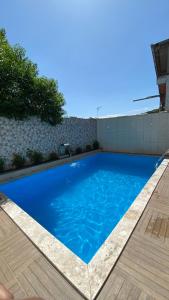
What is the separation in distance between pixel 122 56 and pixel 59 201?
828 centimetres

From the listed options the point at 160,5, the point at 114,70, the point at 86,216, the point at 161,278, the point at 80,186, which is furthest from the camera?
the point at 114,70

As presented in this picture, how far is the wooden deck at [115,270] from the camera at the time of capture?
130cm

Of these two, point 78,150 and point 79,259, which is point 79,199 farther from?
point 78,150

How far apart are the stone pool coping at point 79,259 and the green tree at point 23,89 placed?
176 inches

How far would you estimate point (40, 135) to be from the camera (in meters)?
7.08

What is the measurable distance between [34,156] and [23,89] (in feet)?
9.56

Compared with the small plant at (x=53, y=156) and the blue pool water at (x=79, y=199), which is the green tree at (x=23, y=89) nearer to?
the small plant at (x=53, y=156)

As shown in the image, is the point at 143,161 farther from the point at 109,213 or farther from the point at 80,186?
the point at 109,213

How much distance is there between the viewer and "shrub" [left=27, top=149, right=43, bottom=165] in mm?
6589

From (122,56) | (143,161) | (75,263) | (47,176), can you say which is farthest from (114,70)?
(75,263)

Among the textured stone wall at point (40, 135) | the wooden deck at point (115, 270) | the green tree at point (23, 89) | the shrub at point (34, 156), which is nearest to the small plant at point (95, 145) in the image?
the textured stone wall at point (40, 135)

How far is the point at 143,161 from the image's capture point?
7586mm

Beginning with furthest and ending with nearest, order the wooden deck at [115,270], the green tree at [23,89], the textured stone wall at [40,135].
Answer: the textured stone wall at [40,135], the green tree at [23,89], the wooden deck at [115,270]

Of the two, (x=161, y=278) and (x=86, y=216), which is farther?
(x=86, y=216)
